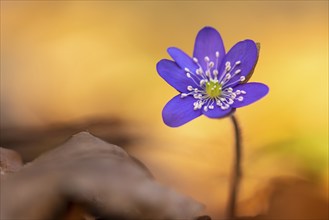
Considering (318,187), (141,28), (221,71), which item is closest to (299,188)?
(318,187)

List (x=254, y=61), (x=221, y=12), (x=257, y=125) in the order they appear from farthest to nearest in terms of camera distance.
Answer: (x=221, y=12) < (x=257, y=125) < (x=254, y=61)

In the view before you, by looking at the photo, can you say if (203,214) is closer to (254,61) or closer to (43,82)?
(254,61)

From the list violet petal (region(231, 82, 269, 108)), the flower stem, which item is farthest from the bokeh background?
violet petal (region(231, 82, 269, 108))

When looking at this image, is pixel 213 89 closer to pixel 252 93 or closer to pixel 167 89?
pixel 252 93

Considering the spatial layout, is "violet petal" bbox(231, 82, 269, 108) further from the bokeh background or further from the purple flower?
the bokeh background

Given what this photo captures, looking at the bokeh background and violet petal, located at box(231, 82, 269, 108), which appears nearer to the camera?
violet petal, located at box(231, 82, 269, 108)

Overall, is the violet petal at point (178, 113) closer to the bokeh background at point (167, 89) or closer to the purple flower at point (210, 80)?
the purple flower at point (210, 80)

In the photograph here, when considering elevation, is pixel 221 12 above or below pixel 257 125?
above

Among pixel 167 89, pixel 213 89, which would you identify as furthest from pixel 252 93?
pixel 167 89
